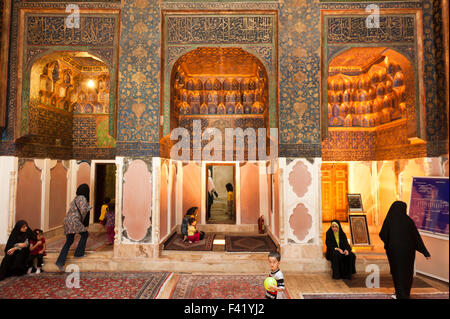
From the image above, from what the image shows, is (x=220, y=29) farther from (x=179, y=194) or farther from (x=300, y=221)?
(x=179, y=194)

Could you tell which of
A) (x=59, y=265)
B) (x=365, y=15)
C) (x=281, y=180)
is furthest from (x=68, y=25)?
(x=365, y=15)

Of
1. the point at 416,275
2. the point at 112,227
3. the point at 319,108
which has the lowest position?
the point at 416,275

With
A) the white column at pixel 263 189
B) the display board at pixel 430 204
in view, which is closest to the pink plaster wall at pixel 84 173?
the white column at pixel 263 189

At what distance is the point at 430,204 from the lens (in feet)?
13.8

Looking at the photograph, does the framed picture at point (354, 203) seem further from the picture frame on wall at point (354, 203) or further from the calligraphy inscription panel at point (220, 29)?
the calligraphy inscription panel at point (220, 29)

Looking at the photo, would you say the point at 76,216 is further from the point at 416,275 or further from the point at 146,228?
the point at 416,275

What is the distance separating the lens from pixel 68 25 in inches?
191

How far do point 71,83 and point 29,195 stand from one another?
9.38 ft

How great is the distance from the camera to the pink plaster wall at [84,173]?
6762 millimetres

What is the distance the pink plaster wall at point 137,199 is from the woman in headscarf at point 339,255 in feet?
10.6

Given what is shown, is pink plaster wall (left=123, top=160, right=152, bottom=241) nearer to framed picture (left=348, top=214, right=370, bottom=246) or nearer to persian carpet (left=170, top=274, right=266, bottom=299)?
persian carpet (left=170, top=274, right=266, bottom=299)

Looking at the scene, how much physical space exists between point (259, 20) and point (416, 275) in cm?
536

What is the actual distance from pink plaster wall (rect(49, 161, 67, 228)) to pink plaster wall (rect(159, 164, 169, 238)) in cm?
281

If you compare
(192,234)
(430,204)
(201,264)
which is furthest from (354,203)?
(192,234)
